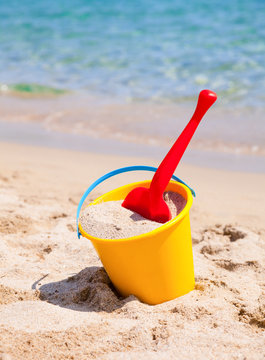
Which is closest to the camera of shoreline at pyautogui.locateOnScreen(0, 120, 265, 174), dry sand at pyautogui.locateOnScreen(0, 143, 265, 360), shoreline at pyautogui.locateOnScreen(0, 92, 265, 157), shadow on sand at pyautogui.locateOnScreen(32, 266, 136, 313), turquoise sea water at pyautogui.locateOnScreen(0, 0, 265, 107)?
dry sand at pyautogui.locateOnScreen(0, 143, 265, 360)

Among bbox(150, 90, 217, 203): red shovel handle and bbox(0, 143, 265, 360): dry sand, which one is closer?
bbox(0, 143, 265, 360): dry sand

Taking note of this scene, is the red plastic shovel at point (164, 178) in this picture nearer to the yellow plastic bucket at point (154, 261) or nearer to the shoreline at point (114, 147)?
the yellow plastic bucket at point (154, 261)

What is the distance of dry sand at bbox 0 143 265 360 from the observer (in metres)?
1.66

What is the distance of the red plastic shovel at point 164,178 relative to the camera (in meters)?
1.88

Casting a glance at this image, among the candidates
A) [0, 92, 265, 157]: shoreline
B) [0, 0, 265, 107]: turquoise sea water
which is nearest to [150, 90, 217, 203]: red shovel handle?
[0, 92, 265, 157]: shoreline

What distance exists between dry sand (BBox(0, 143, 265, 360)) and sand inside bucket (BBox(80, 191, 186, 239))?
26 centimetres

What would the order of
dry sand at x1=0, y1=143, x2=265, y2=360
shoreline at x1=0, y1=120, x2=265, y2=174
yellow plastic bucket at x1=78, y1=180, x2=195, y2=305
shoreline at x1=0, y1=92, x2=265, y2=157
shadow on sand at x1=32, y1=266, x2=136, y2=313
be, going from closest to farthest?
dry sand at x1=0, y1=143, x2=265, y2=360
yellow plastic bucket at x1=78, y1=180, x2=195, y2=305
shadow on sand at x1=32, y1=266, x2=136, y2=313
shoreline at x1=0, y1=120, x2=265, y2=174
shoreline at x1=0, y1=92, x2=265, y2=157

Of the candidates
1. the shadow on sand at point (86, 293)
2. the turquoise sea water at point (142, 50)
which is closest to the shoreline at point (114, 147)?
the turquoise sea water at point (142, 50)

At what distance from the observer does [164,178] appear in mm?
1936

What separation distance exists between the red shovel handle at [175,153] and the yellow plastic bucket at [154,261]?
119 millimetres

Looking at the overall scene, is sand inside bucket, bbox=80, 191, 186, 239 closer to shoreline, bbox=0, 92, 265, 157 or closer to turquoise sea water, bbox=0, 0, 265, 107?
shoreline, bbox=0, 92, 265, 157

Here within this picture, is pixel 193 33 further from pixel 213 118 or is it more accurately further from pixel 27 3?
pixel 27 3

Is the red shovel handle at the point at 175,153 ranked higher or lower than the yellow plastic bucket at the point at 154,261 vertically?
higher

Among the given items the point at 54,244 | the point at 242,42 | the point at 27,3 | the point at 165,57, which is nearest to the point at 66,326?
the point at 54,244
